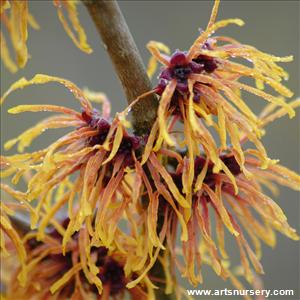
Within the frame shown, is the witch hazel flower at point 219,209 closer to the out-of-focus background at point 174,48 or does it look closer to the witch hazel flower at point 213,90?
the witch hazel flower at point 213,90

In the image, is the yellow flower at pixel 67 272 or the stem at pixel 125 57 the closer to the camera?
the stem at pixel 125 57

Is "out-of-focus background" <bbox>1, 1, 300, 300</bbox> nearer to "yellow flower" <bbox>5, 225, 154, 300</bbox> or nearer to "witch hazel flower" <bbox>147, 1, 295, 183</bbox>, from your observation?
"yellow flower" <bbox>5, 225, 154, 300</bbox>

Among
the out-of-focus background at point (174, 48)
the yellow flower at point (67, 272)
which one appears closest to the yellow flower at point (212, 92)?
the yellow flower at point (67, 272)

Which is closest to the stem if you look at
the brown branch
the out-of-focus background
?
the brown branch

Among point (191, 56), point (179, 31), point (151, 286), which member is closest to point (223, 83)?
point (191, 56)

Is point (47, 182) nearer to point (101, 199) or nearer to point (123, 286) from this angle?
point (101, 199)

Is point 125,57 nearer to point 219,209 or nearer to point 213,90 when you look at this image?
point 213,90
